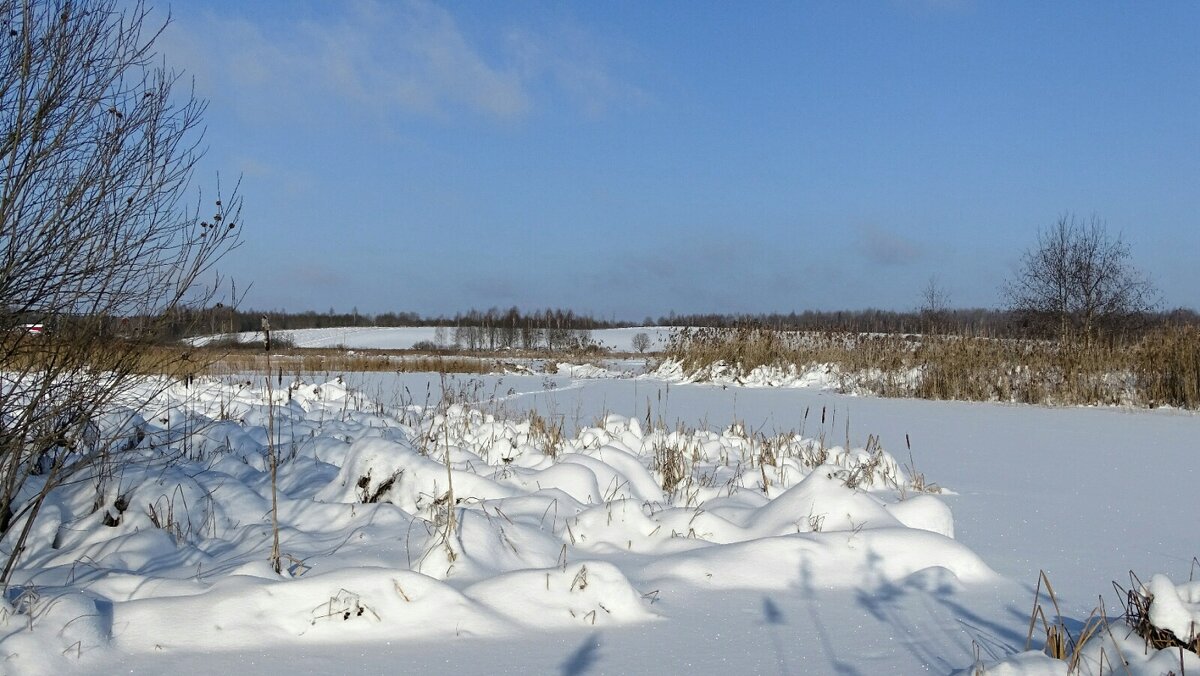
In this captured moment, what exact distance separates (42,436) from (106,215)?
827 mm

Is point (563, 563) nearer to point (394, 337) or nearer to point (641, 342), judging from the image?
point (641, 342)

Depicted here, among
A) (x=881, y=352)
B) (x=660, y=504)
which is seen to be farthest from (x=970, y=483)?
(x=881, y=352)

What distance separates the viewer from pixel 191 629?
84.7 inches

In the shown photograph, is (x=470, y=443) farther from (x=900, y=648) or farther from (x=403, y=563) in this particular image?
(x=900, y=648)

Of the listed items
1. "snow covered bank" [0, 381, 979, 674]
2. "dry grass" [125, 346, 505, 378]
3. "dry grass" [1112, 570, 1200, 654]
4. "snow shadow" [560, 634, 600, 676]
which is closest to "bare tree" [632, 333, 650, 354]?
→ "dry grass" [125, 346, 505, 378]

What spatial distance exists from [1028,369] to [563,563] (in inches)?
448

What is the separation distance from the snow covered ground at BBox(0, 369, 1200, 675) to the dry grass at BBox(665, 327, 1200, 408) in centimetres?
649

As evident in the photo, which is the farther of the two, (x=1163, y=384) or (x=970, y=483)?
(x=1163, y=384)

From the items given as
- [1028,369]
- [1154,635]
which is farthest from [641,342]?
[1154,635]


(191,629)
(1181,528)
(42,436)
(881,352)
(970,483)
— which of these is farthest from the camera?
(881,352)

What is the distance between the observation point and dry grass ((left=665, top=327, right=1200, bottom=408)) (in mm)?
10773

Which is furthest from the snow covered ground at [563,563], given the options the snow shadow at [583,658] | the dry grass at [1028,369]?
the dry grass at [1028,369]

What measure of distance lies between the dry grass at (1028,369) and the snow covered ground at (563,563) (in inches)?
256

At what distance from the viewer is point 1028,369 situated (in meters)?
12.0
